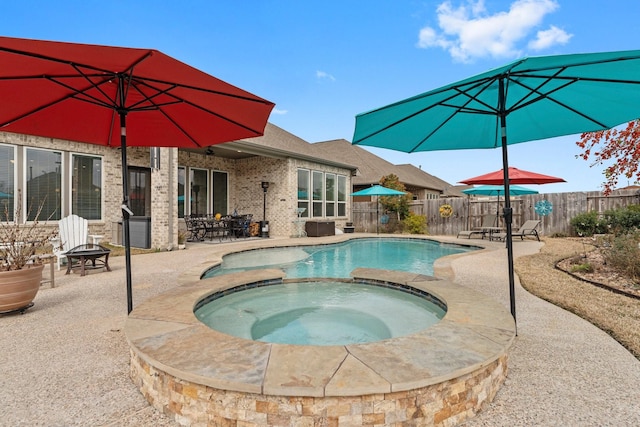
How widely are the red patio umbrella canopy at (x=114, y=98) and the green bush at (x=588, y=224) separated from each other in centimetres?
1285

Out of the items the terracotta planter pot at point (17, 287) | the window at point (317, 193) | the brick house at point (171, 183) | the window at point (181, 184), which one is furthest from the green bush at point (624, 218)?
the window at point (181, 184)

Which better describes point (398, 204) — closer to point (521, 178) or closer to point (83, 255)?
point (521, 178)

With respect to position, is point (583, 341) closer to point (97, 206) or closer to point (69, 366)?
point (69, 366)

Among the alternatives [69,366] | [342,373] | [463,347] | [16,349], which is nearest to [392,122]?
[463,347]

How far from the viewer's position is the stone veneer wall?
1.71 metres

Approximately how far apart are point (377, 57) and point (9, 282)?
12642 millimetres

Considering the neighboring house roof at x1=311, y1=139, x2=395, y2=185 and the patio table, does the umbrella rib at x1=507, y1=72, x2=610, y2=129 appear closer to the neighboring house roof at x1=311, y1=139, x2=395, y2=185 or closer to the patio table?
the patio table

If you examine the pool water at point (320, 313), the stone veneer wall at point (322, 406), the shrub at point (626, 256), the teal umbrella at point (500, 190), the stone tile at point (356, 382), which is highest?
the teal umbrella at point (500, 190)

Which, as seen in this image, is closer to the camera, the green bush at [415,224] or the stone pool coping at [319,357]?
the stone pool coping at [319,357]

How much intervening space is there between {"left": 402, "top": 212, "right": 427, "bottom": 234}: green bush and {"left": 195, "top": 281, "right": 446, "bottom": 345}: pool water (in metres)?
10.8

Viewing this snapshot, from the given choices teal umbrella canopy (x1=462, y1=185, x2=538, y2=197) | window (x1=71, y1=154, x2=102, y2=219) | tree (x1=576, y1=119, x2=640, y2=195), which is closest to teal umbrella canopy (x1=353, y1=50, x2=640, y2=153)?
tree (x1=576, y1=119, x2=640, y2=195)

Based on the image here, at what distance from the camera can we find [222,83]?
2.79 metres

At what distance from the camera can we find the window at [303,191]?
45.0 ft

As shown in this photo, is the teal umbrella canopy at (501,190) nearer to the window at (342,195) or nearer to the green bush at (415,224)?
the green bush at (415,224)
